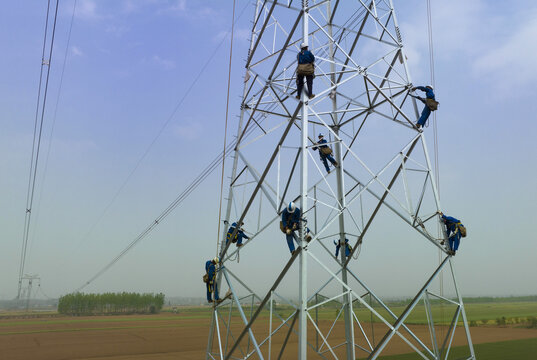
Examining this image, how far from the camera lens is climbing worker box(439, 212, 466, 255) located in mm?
12414

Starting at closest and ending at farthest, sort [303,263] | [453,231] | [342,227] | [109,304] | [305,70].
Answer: [303,263], [305,70], [453,231], [342,227], [109,304]

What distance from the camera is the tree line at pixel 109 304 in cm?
9631

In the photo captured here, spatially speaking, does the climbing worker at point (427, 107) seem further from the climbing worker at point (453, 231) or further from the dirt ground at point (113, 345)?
the dirt ground at point (113, 345)

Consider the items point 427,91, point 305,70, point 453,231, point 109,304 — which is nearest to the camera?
point 305,70

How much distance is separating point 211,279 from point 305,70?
27.4 ft

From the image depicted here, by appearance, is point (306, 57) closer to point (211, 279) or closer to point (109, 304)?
point (211, 279)

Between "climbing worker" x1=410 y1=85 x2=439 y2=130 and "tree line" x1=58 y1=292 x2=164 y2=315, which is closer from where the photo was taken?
"climbing worker" x1=410 y1=85 x2=439 y2=130

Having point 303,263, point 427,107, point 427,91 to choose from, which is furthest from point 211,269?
point 427,91

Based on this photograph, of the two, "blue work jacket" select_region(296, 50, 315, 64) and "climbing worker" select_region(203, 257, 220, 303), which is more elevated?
"blue work jacket" select_region(296, 50, 315, 64)

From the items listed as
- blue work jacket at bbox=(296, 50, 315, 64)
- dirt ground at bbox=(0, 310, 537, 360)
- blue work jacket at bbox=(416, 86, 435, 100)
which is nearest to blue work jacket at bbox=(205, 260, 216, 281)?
blue work jacket at bbox=(296, 50, 315, 64)

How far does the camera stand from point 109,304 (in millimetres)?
102062

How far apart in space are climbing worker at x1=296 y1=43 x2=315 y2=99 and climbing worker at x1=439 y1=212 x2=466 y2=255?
243 inches

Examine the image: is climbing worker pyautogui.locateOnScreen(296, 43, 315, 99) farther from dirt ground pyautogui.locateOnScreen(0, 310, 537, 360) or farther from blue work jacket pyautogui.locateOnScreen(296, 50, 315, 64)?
dirt ground pyautogui.locateOnScreen(0, 310, 537, 360)

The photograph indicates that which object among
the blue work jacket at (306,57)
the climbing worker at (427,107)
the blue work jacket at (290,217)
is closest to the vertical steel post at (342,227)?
the blue work jacket at (306,57)
